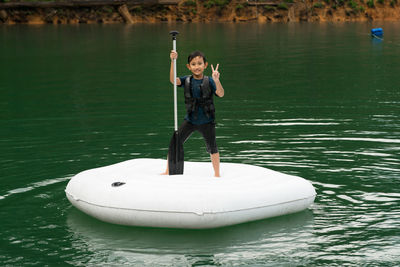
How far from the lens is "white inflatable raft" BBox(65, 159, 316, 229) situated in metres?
7.49

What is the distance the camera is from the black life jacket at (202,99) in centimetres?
827

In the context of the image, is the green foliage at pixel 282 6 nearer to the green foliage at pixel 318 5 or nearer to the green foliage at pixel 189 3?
A: the green foliage at pixel 318 5

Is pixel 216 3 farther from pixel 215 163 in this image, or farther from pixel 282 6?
pixel 215 163

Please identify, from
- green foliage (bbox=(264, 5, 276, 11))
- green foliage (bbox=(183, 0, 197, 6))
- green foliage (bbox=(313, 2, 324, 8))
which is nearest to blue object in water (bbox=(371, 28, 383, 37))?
green foliage (bbox=(264, 5, 276, 11))

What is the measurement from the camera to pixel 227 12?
191 ft

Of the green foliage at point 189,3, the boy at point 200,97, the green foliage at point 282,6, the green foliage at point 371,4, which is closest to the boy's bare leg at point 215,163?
the boy at point 200,97

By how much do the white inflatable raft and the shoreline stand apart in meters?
48.4

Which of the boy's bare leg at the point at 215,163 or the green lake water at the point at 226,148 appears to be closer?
the green lake water at the point at 226,148

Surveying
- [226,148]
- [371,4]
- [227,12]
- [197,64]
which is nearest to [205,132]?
[197,64]

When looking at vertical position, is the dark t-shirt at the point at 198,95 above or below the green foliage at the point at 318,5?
below

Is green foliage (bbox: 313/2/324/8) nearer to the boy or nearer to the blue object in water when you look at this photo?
the blue object in water

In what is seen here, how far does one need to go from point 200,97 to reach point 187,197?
4.41ft

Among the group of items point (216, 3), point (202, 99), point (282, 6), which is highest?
point (216, 3)

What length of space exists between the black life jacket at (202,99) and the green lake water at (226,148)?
1.40 m
